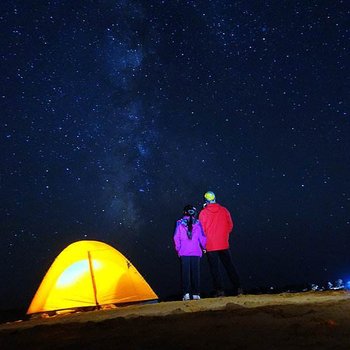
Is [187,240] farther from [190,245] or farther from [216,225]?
[216,225]

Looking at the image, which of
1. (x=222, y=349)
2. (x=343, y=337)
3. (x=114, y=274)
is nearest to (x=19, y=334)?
(x=222, y=349)

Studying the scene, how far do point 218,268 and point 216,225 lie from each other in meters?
0.86

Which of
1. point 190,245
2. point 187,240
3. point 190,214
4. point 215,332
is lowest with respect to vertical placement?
point 215,332

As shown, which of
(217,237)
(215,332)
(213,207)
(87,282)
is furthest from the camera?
(87,282)

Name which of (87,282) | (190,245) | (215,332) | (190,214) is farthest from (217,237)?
(215,332)

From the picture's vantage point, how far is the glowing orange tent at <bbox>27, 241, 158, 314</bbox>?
307 inches

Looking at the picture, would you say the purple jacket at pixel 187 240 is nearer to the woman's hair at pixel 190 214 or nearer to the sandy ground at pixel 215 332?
the woman's hair at pixel 190 214

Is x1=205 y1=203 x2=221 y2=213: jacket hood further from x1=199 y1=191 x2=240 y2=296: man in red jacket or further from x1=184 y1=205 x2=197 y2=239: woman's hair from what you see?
x1=184 y1=205 x2=197 y2=239: woman's hair

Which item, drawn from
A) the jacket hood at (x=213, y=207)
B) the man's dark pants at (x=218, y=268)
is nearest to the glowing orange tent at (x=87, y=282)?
the man's dark pants at (x=218, y=268)

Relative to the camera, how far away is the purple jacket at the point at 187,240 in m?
7.75

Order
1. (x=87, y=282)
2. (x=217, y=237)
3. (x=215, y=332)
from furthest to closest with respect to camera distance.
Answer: (x=87, y=282), (x=217, y=237), (x=215, y=332)

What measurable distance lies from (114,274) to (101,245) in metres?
0.88

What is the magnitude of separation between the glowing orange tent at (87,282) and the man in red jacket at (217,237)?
1775mm

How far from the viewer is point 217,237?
302 inches
